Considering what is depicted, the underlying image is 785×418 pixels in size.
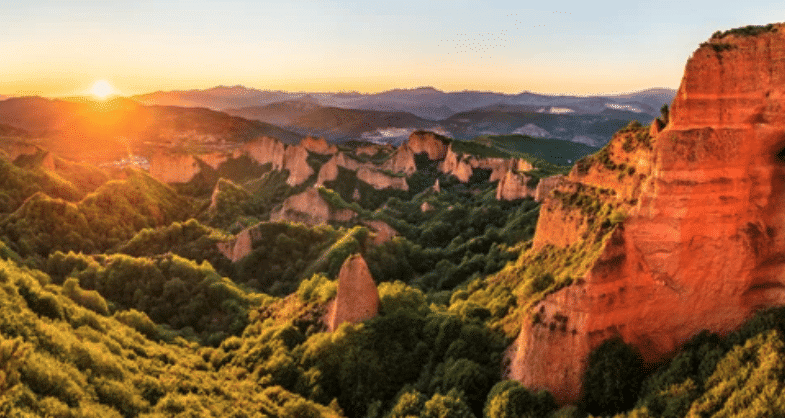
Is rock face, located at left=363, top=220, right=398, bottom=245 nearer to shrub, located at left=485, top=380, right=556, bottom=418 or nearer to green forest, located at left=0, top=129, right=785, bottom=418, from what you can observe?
green forest, located at left=0, top=129, right=785, bottom=418

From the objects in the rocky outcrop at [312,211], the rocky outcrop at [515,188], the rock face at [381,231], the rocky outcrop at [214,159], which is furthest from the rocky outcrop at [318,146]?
the rocky outcrop at [515,188]

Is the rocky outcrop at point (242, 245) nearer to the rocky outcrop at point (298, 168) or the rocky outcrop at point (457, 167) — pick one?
the rocky outcrop at point (298, 168)

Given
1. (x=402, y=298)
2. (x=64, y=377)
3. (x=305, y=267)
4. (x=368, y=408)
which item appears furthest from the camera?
(x=305, y=267)

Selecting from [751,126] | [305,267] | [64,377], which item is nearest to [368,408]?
[64,377]

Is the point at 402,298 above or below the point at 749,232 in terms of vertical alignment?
below

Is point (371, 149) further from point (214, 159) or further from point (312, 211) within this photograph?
point (312, 211)

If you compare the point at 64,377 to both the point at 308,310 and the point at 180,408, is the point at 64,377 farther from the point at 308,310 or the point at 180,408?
the point at 308,310
